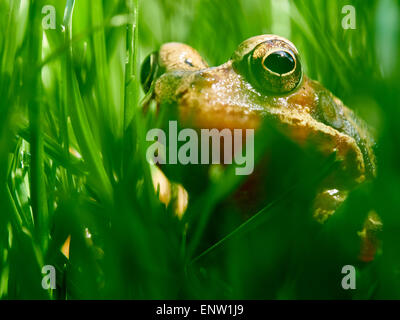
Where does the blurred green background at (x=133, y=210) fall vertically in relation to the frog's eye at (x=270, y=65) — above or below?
below

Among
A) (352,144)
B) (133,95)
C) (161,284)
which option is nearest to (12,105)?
(133,95)

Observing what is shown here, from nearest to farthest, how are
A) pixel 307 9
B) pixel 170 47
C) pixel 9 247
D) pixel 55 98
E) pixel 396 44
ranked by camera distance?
pixel 396 44
pixel 9 247
pixel 55 98
pixel 307 9
pixel 170 47

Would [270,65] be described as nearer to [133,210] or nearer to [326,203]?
[326,203]


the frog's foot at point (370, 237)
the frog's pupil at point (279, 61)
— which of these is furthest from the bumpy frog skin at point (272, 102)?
the frog's foot at point (370, 237)

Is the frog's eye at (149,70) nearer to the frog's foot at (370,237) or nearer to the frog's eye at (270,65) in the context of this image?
the frog's eye at (270,65)

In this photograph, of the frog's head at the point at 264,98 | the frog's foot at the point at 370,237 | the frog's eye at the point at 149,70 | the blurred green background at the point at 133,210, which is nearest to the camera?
the blurred green background at the point at 133,210

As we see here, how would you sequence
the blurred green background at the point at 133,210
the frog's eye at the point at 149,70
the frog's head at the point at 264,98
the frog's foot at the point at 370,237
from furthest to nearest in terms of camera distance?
the frog's eye at the point at 149,70 → the frog's head at the point at 264,98 → the frog's foot at the point at 370,237 → the blurred green background at the point at 133,210
